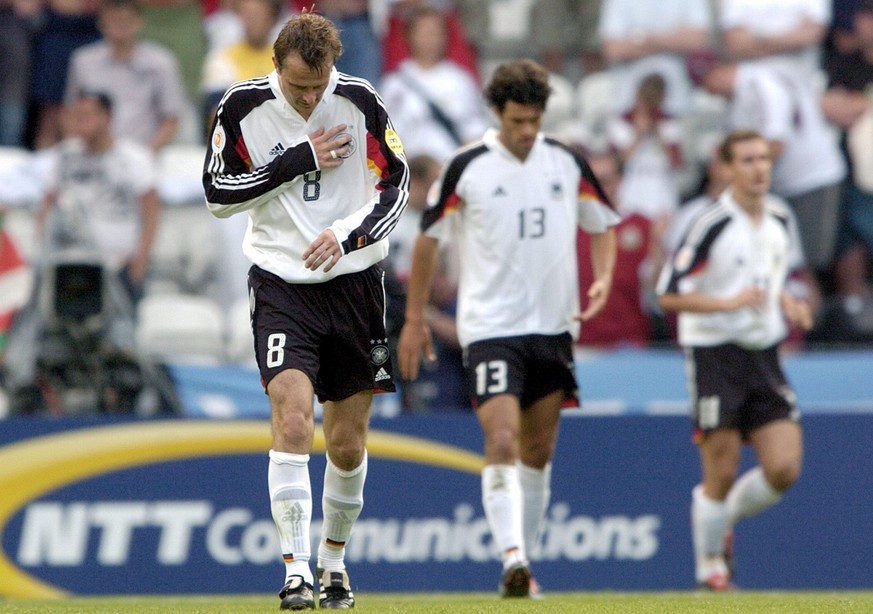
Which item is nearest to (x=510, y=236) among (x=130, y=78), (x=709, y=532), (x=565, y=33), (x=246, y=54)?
(x=709, y=532)

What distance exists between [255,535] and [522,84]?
3.70m

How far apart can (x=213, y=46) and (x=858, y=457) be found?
642 cm

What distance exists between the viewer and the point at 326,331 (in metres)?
6.04

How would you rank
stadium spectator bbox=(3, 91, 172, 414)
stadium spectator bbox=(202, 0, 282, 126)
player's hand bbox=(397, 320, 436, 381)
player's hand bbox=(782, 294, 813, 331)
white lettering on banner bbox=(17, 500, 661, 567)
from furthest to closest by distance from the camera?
stadium spectator bbox=(202, 0, 282, 126) < stadium spectator bbox=(3, 91, 172, 414) < white lettering on banner bbox=(17, 500, 661, 567) < player's hand bbox=(782, 294, 813, 331) < player's hand bbox=(397, 320, 436, 381)

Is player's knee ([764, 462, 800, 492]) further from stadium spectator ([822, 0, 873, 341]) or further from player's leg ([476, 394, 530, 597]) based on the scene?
stadium spectator ([822, 0, 873, 341])

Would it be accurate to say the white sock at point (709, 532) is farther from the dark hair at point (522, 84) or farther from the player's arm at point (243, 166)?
the player's arm at point (243, 166)

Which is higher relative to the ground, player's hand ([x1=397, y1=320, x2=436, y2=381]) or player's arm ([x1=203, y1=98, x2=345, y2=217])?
player's arm ([x1=203, y1=98, x2=345, y2=217])

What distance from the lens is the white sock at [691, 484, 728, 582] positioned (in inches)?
347

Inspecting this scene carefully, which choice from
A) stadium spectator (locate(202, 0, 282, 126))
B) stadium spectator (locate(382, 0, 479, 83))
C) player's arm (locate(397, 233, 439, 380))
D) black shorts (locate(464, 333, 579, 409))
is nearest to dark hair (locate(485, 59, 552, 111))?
player's arm (locate(397, 233, 439, 380))

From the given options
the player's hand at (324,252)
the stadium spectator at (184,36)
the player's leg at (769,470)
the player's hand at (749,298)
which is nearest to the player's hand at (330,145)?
the player's hand at (324,252)

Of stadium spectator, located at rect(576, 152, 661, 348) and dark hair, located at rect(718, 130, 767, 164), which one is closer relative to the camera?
dark hair, located at rect(718, 130, 767, 164)

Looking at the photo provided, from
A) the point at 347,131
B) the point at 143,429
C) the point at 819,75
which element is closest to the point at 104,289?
the point at 143,429

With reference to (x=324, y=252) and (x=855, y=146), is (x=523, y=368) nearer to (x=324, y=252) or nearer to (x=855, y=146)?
(x=324, y=252)

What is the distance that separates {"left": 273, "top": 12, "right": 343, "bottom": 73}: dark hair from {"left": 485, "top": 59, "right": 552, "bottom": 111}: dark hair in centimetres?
191
